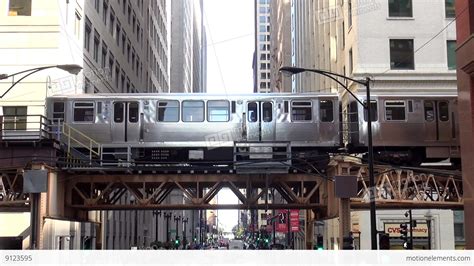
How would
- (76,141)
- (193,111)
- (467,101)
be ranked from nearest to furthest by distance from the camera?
(467,101) < (76,141) < (193,111)

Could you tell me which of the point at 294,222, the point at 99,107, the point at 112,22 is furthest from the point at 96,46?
the point at 294,222

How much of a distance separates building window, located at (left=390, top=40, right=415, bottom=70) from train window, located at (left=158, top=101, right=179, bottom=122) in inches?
651

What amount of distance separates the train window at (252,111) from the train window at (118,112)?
595 centimetres

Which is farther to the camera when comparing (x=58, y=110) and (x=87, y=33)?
(x=87, y=33)

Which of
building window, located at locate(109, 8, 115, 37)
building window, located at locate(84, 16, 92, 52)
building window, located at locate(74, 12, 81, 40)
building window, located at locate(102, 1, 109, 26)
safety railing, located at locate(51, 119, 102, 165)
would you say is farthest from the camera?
building window, located at locate(109, 8, 115, 37)

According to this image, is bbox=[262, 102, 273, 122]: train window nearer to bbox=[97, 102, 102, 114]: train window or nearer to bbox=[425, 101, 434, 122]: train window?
bbox=[425, 101, 434, 122]: train window

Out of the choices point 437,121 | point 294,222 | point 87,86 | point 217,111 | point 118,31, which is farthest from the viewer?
point 294,222

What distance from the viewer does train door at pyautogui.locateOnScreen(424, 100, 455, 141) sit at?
1169 inches

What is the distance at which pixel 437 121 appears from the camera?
29.8 meters

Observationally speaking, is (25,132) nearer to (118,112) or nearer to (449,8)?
(118,112)

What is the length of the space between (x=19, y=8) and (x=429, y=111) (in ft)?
77.3

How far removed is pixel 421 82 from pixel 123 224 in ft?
97.2

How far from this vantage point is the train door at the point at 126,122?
2942 cm

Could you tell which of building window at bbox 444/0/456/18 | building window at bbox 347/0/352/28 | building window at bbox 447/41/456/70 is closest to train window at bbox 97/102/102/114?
building window at bbox 347/0/352/28
